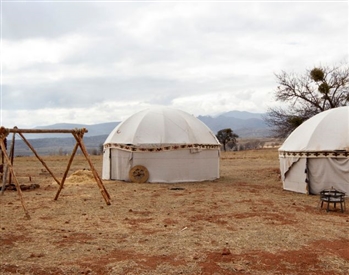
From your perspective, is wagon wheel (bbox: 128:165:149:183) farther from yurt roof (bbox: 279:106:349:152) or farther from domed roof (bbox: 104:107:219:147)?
yurt roof (bbox: 279:106:349:152)

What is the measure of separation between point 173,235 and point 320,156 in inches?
289

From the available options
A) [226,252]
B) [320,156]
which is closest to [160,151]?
[320,156]

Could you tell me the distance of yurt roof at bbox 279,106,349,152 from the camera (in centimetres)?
1295

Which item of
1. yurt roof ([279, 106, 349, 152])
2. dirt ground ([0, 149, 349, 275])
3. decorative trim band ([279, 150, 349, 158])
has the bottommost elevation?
dirt ground ([0, 149, 349, 275])

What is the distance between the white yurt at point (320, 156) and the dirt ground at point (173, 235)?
831mm

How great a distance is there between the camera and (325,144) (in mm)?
13078

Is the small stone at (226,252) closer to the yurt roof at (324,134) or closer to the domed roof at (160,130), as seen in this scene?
the yurt roof at (324,134)

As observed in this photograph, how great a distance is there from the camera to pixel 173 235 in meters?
7.66

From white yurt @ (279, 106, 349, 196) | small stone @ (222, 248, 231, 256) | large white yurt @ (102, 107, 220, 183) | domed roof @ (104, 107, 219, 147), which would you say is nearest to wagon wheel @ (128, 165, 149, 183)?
large white yurt @ (102, 107, 220, 183)

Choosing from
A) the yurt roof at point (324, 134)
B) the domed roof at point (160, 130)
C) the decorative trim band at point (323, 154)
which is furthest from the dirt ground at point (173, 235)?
the domed roof at point (160, 130)

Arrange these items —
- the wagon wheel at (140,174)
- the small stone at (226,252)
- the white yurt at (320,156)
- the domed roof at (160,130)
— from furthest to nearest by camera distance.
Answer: the domed roof at (160,130) → the wagon wheel at (140,174) → the white yurt at (320,156) → the small stone at (226,252)

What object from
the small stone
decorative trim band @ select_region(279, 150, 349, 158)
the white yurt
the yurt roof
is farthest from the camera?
the yurt roof

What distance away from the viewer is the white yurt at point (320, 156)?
12.8 meters

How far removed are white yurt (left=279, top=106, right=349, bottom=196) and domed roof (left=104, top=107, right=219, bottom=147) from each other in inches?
185
